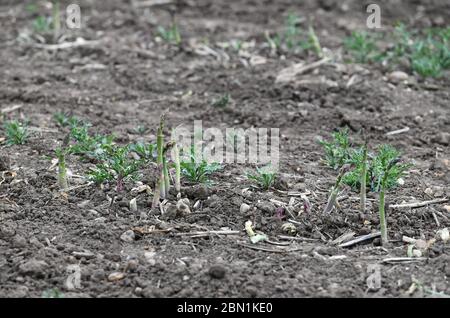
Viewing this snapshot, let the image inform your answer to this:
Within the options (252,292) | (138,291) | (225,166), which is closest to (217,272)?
(252,292)

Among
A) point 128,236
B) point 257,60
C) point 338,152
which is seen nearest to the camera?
point 128,236

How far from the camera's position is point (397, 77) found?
6035mm

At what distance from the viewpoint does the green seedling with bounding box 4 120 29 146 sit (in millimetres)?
4848

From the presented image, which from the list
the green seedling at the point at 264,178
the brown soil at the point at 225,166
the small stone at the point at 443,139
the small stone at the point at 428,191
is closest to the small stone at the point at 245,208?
the brown soil at the point at 225,166

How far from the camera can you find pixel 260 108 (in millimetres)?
5605

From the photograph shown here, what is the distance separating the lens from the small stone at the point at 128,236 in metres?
3.78

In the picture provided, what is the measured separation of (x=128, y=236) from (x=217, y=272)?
0.58 m

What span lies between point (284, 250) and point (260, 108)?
2042mm

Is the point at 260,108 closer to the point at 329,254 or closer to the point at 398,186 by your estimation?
the point at 398,186

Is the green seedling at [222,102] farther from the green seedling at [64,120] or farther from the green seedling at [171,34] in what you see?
the green seedling at [171,34]

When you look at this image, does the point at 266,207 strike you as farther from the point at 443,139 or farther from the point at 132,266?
the point at 443,139

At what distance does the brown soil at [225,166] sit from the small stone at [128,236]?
2 cm

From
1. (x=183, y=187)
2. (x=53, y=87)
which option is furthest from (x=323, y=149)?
(x=53, y=87)

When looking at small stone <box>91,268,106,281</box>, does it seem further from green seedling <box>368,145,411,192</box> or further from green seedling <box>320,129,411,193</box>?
green seedling <box>368,145,411,192</box>
